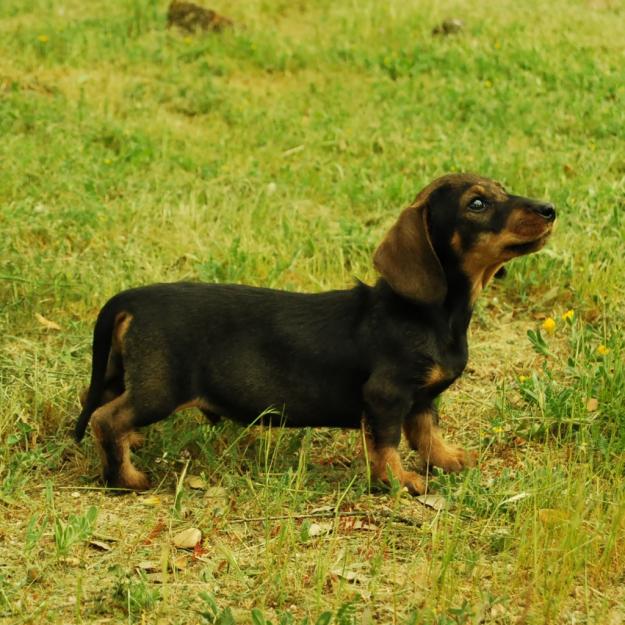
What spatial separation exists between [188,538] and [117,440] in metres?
0.65

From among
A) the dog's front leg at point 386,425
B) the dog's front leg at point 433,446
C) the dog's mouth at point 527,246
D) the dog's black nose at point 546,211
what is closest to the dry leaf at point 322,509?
the dog's front leg at point 386,425

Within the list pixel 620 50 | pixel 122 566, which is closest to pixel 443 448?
pixel 122 566

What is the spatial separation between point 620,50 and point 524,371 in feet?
20.4

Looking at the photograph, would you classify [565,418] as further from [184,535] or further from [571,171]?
[571,171]

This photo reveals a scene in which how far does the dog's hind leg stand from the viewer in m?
4.20

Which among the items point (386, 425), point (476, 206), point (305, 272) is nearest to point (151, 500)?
point (386, 425)

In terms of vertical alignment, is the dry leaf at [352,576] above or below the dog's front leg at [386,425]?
below

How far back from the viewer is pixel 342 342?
13.9 ft

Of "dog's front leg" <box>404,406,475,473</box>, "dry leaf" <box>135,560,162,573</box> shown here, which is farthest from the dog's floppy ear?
"dry leaf" <box>135,560,162,573</box>

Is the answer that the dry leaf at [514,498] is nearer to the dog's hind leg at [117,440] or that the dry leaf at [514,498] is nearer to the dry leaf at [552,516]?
the dry leaf at [552,516]

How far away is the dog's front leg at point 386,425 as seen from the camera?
411 centimetres

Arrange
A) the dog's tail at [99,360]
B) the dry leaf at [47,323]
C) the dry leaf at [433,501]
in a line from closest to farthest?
the dry leaf at [433,501], the dog's tail at [99,360], the dry leaf at [47,323]

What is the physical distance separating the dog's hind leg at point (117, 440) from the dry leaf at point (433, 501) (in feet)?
3.79

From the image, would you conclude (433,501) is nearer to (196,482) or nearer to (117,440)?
(196,482)
